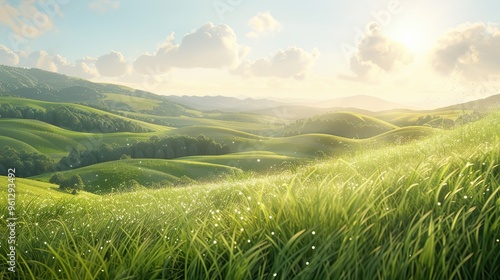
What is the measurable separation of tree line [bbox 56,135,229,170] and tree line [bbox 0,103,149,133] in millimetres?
59796

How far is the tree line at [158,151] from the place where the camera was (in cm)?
7875

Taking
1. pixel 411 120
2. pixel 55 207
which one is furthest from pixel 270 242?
pixel 411 120

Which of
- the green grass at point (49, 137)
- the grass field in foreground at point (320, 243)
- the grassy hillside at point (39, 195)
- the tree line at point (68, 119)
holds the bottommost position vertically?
the green grass at point (49, 137)

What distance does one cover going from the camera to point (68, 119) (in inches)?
5965

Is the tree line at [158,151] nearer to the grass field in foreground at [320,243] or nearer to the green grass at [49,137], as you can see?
the green grass at [49,137]

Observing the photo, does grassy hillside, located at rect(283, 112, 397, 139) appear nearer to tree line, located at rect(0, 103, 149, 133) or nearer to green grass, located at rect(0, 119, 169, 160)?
green grass, located at rect(0, 119, 169, 160)

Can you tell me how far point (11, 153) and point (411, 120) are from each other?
419ft

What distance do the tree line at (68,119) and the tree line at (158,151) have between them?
59796 millimetres

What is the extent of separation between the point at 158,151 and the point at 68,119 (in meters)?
87.8

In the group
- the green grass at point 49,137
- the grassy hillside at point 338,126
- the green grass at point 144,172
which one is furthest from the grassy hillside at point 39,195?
the green grass at point 49,137

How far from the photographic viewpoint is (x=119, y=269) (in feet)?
12.4

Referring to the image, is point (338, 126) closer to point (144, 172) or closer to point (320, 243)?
point (144, 172)

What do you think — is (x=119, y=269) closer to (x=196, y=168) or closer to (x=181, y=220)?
(x=181, y=220)

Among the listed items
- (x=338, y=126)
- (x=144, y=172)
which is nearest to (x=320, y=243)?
(x=144, y=172)
